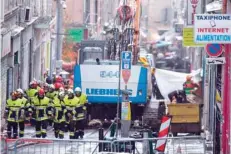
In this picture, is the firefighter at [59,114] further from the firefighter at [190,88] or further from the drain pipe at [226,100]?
the firefighter at [190,88]

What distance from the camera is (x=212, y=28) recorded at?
60.7 ft

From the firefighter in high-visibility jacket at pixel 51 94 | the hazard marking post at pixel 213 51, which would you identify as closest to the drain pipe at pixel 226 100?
the hazard marking post at pixel 213 51

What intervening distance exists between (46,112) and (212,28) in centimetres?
940

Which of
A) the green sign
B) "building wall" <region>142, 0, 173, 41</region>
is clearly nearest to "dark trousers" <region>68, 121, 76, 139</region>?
the green sign

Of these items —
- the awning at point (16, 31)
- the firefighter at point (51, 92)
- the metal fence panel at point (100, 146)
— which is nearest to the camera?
the metal fence panel at point (100, 146)

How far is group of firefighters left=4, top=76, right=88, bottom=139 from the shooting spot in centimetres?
2641

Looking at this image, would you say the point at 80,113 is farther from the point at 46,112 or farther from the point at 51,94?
the point at 51,94

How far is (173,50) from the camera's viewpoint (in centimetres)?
9206

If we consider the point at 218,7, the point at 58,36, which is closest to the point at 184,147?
the point at 218,7

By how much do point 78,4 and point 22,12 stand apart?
12.5 m

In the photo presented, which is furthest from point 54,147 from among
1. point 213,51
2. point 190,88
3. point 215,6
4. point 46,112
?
point 190,88

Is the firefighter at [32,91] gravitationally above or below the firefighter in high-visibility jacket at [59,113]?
above

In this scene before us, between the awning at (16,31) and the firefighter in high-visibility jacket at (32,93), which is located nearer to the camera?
the firefighter in high-visibility jacket at (32,93)

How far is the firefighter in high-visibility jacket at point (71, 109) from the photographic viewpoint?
26.4 meters
